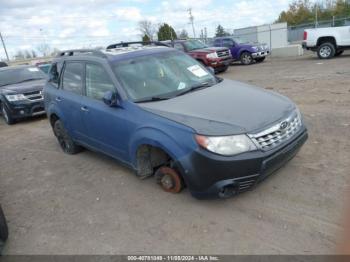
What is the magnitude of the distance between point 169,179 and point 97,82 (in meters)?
1.74

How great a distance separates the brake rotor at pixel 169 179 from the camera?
386 centimetres

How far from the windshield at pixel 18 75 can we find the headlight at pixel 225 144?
29.2 feet

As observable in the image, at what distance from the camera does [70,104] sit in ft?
17.1

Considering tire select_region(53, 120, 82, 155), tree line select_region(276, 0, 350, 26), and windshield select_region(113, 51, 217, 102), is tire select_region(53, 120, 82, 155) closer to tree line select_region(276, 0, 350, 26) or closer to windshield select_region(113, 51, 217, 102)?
windshield select_region(113, 51, 217, 102)

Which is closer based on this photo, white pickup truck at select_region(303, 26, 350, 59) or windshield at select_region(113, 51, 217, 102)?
windshield at select_region(113, 51, 217, 102)

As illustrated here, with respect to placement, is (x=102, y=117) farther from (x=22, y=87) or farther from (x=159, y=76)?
(x=22, y=87)

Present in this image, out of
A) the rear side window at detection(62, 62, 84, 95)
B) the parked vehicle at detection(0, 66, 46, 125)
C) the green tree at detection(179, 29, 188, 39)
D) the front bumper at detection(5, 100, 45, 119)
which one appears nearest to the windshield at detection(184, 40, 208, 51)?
Answer: the parked vehicle at detection(0, 66, 46, 125)

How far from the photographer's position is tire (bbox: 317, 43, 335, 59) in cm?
1553

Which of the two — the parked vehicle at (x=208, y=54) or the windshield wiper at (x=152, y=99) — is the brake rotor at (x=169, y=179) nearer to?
the windshield wiper at (x=152, y=99)

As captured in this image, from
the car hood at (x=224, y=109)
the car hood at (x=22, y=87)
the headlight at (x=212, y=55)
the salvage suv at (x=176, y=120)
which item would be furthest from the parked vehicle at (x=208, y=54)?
the car hood at (x=224, y=109)

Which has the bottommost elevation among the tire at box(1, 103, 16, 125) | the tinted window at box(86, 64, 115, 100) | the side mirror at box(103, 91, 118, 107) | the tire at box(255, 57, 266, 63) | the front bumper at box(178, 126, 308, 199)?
the tire at box(255, 57, 266, 63)

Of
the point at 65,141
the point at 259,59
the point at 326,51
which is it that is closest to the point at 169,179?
the point at 65,141

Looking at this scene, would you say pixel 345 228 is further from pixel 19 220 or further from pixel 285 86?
pixel 285 86

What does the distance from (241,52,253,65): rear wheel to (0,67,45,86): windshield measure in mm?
11344
